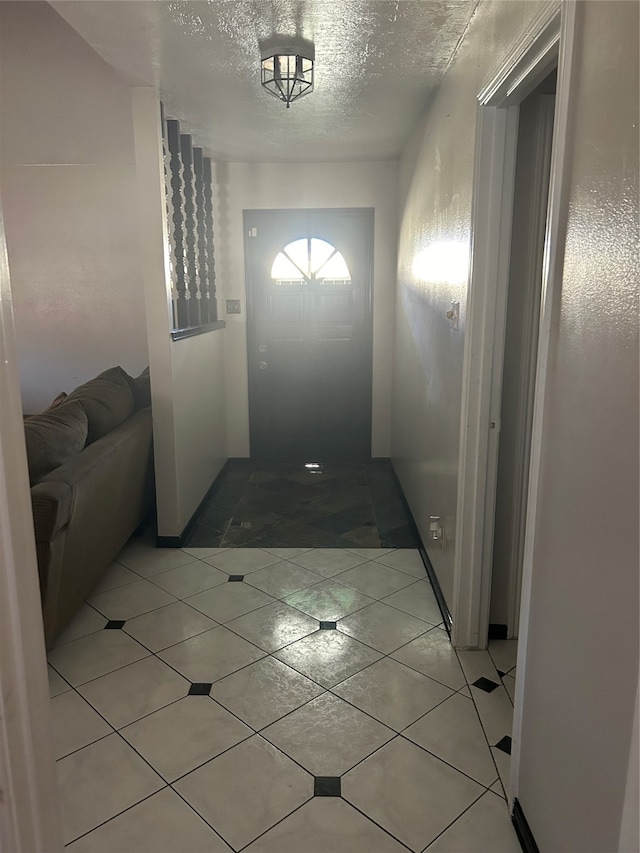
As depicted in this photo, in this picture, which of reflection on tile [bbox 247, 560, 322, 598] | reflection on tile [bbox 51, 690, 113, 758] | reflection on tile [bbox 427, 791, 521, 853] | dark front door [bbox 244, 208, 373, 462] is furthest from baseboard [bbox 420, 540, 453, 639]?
dark front door [bbox 244, 208, 373, 462]

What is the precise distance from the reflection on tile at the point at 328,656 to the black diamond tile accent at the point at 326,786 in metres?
0.47

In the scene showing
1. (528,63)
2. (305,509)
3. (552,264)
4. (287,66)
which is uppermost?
(287,66)

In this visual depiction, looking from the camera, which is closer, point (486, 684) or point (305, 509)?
point (486, 684)

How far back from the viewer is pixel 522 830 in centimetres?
163

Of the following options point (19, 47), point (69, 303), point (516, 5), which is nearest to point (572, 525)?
point (516, 5)

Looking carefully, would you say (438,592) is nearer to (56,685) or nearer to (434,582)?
(434,582)

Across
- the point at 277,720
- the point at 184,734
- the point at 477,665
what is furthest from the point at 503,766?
the point at 184,734

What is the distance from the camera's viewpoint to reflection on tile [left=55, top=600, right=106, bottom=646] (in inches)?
106

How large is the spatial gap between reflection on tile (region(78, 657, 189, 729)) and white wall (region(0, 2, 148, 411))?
2.99m

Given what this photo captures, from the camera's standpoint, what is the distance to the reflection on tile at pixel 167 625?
2654mm

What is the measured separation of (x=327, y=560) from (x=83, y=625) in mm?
1330

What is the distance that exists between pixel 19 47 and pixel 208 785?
4.85 meters

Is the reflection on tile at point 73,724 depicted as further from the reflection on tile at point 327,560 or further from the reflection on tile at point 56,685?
the reflection on tile at point 327,560

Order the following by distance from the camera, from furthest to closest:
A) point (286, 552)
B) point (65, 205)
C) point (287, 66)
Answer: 1. point (65, 205)
2. point (286, 552)
3. point (287, 66)
